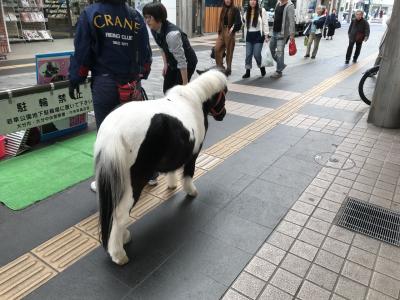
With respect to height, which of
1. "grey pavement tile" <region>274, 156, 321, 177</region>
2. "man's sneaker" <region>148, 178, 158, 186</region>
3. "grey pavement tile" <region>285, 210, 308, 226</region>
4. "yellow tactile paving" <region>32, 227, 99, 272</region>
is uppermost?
"man's sneaker" <region>148, 178, 158, 186</region>

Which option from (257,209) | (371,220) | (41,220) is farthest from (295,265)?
(41,220)

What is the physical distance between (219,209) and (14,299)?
178 cm

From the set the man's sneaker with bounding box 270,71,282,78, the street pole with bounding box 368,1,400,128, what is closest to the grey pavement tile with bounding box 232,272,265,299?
the street pole with bounding box 368,1,400,128

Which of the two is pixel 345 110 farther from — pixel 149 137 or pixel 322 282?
pixel 149 137

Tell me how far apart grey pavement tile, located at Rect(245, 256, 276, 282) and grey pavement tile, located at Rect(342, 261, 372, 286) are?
537 millimetres

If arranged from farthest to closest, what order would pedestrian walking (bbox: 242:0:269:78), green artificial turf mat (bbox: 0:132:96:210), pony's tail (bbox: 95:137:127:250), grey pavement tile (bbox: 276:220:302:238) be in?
1. pedestrian walking (bbox: 242:0:269:78)
2. green artificial turf mat (bbox: 0:132:96:210)
3. grey pavement tile (bbox: 276:220:302:238)
4. pony's tail (bbox: 95:137:127:250)

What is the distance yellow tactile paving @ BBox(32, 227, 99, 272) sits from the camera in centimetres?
246

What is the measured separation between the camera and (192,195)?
3357 millimetres

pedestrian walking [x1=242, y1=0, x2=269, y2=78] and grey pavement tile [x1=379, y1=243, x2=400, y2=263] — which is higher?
pedestrian walking [x1=242, y1=0, x2=269, y2=78]

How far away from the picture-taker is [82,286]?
7.40 feet

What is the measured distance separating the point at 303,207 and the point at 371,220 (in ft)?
1.98

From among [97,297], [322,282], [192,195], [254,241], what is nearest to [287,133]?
[192,195]

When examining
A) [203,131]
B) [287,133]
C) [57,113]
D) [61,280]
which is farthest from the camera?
[287,133]

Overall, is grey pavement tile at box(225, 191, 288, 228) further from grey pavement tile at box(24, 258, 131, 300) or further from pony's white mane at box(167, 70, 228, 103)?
grey pavement tile at box(24, 258, 131, 300)
